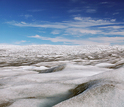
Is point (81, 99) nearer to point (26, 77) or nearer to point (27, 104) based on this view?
point (27, 104)

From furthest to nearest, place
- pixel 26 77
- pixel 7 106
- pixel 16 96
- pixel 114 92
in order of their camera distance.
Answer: pixel 26 77, pixel 16 96, pixel 7 106, pixel 114 92

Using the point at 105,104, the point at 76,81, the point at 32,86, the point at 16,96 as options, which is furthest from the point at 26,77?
the point at 105,104

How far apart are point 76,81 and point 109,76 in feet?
2.13

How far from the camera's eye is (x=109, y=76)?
2459 millimetres

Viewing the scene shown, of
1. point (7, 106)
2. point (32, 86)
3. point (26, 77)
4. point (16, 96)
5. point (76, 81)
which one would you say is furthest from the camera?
point (26, 77)

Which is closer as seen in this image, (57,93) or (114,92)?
(114,92)

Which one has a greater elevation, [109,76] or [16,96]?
[109,76]

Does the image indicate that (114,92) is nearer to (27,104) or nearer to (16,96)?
(27,104)

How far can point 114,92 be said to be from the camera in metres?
1.62

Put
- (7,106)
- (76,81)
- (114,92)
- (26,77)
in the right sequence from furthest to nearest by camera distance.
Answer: (26,77) → (76,81) → (7,106) → (114,92)

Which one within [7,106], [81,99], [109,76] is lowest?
[7,106]

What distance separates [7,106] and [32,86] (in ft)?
2.38

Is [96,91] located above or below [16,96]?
above

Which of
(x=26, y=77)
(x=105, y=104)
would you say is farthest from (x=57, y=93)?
(x=26, y=77)
